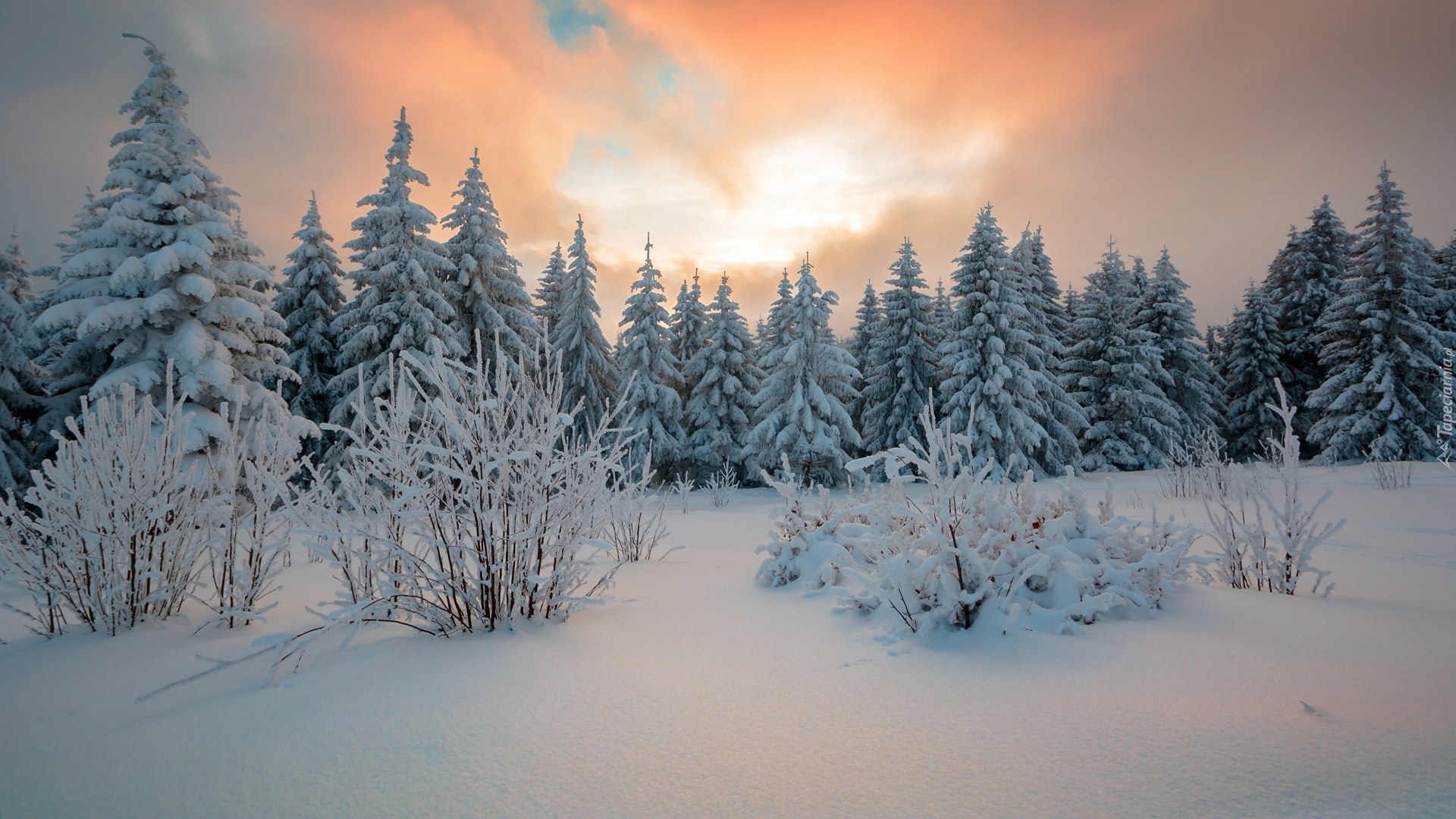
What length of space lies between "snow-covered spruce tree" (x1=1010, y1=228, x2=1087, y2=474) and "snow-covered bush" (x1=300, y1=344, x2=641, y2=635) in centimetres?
1963

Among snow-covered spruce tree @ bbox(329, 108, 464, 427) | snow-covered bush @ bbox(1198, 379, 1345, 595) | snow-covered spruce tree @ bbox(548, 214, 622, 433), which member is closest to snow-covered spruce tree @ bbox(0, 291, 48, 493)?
snow-covered spruce tree @ bbox(329, 108, 464, 427)

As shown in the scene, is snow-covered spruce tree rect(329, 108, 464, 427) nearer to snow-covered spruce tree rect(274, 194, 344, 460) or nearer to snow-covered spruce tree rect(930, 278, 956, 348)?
snow-covered spruce tree rect(274, 194, 344, 460)

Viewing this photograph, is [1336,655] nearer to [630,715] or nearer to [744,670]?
[744,670]

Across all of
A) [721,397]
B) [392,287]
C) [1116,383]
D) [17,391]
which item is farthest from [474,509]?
[1116,383]

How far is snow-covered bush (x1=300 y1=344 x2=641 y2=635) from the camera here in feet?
10.7

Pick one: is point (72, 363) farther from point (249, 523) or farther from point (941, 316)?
point (941, 316)

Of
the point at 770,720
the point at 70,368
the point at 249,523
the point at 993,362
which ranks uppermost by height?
the point at 993,362

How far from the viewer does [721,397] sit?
75.5ft

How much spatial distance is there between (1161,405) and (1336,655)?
82.1 ft

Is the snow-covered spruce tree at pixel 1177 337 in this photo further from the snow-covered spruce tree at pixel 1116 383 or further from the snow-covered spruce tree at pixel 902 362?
the snow-covered spruce tree at pixel 902 362

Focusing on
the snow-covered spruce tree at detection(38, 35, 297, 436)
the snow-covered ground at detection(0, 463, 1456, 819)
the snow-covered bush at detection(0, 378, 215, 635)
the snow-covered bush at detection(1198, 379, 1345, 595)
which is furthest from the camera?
the snow-covered spruce tree at detection(38, 35, 297, 436)

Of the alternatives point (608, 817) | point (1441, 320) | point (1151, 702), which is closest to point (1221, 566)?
point (1151, 702)

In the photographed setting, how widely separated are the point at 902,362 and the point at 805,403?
15.8ft

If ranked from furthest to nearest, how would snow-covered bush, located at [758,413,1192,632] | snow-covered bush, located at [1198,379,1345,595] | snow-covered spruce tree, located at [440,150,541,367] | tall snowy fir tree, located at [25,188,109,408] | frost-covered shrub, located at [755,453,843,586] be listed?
snow-covered spruce tree, located at [440,150,541,367], tall snowy fir tree, located at [25,188,109,408], frost-covered shrub, located at [755,453,843,586], snow-covered bush, located at [1198,379,1345,595], snow-covered bush, located at [758,413,1192,632]
